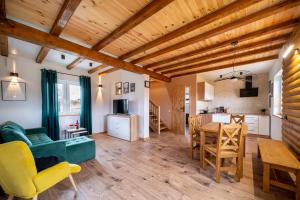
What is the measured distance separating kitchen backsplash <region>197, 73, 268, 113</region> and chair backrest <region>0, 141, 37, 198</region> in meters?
5.63

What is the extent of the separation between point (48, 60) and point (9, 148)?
3.89 meters

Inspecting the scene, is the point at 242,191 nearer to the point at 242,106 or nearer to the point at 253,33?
the point at 253,33

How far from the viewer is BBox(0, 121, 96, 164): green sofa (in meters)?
2.07

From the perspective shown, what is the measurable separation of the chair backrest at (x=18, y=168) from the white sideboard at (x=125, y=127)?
Answer: 3149 millimetres

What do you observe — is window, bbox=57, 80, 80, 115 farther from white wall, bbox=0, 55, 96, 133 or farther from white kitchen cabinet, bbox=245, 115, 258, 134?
white kitchen cabinet, bbox=245, 115, 258, 134

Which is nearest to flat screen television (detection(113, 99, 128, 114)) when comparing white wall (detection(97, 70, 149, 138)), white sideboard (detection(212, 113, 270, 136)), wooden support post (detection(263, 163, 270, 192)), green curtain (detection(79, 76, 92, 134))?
white wall (detection(97, 70, 149, 138))

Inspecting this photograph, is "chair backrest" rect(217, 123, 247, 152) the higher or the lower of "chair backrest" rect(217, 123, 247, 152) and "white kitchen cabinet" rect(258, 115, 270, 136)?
the higher

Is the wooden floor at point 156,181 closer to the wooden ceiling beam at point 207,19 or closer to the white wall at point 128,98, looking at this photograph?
the white wall at point 128,98

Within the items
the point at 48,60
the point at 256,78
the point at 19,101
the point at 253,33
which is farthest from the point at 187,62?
the point at 19,101

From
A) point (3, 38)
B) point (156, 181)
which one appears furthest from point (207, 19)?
point (3, 38)

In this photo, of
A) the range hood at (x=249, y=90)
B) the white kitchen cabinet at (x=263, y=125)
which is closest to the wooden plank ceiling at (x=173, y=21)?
the white kitchen cabinet at (x=263, y=125)

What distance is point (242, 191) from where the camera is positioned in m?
1.95

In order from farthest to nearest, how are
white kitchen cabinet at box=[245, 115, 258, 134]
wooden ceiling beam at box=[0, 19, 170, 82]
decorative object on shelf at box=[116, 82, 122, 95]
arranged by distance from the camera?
1. decorative object on shelf at box=[116, 82, 122, 95]
2. white kitchen cabinet at box=[245, 115, 258, 134]
3. wooden ceiling beam at box=[0, 19, 170, 82]

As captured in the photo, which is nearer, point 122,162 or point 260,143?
point 260,143
